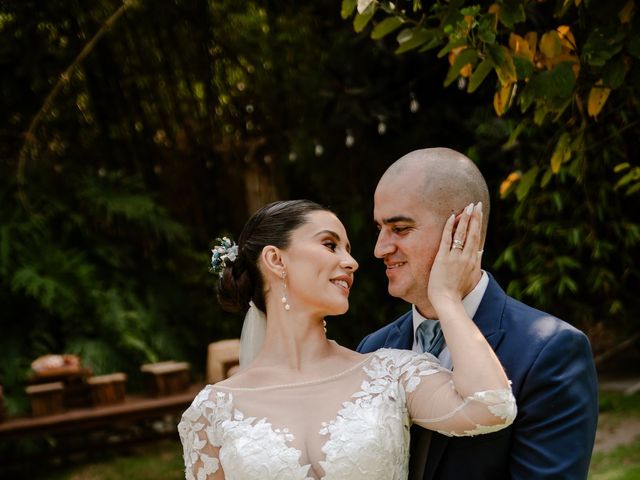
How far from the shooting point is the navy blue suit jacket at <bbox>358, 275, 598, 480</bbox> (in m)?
2.06

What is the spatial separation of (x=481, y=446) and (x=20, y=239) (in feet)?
18.5

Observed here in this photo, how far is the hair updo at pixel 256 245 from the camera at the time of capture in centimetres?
256

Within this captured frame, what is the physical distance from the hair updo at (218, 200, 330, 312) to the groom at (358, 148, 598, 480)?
295mm

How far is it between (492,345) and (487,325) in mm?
67

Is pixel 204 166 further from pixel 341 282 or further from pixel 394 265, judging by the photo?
pixel 394 265

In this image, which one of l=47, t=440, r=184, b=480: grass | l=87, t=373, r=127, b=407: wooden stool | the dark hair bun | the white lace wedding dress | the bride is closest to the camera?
the bride

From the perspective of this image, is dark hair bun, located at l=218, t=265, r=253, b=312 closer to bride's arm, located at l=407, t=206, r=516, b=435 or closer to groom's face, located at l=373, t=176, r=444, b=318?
groom's face, located at l=373, t=176, r=444, b=318

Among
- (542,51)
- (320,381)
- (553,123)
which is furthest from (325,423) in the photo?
(553,123)

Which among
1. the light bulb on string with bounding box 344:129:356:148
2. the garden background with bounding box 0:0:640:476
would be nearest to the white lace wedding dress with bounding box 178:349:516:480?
the garden background with bounding box 0:0:640:476

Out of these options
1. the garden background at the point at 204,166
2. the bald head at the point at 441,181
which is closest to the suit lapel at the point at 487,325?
the bald head at the point at 441,181

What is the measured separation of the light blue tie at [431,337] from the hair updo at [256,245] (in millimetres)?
492

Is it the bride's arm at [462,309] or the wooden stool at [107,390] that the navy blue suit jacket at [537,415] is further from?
the wooden stool at [107,390]

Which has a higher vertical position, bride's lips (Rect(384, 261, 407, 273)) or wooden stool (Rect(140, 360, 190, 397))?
bride's lips (Rect(384, 261, 407, 273))

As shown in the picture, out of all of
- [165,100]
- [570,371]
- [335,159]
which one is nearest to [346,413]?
[570,371]
